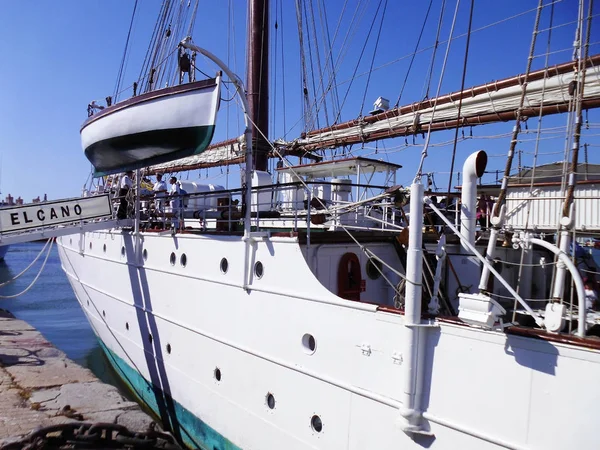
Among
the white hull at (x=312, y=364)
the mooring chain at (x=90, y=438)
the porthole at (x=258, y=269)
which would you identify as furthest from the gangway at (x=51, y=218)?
the porthole at (x=258, y=269)

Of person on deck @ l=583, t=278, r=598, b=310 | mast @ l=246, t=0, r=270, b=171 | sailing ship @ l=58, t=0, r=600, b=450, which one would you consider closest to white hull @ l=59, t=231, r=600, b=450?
sailing ship @ l=58, t=0, r=600, b=450

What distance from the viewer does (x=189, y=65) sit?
8.16 metres

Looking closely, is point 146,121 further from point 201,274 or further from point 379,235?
point 379,235

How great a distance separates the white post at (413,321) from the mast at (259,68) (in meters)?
8.86

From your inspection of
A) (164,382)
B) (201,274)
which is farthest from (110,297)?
(201,274)

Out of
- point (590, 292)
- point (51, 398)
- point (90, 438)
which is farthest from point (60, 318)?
point (590, 292)

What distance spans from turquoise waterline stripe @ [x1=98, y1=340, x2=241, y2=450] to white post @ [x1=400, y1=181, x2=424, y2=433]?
3703mm

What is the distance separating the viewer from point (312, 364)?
6.11 m

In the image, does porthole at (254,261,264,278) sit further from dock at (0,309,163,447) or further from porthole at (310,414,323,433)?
dock at (0,309,163,447)

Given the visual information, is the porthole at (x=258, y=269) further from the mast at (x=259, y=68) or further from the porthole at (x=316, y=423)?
the mast at (x=259, y=68)

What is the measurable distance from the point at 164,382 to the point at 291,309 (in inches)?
183

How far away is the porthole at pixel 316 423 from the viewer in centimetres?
602

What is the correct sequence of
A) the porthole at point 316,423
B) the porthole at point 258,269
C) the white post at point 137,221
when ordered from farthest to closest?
the white post at point 137,221
the porthole at point 258,269
the porthole at point 316,423

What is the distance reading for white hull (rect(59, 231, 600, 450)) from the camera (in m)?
4.17
